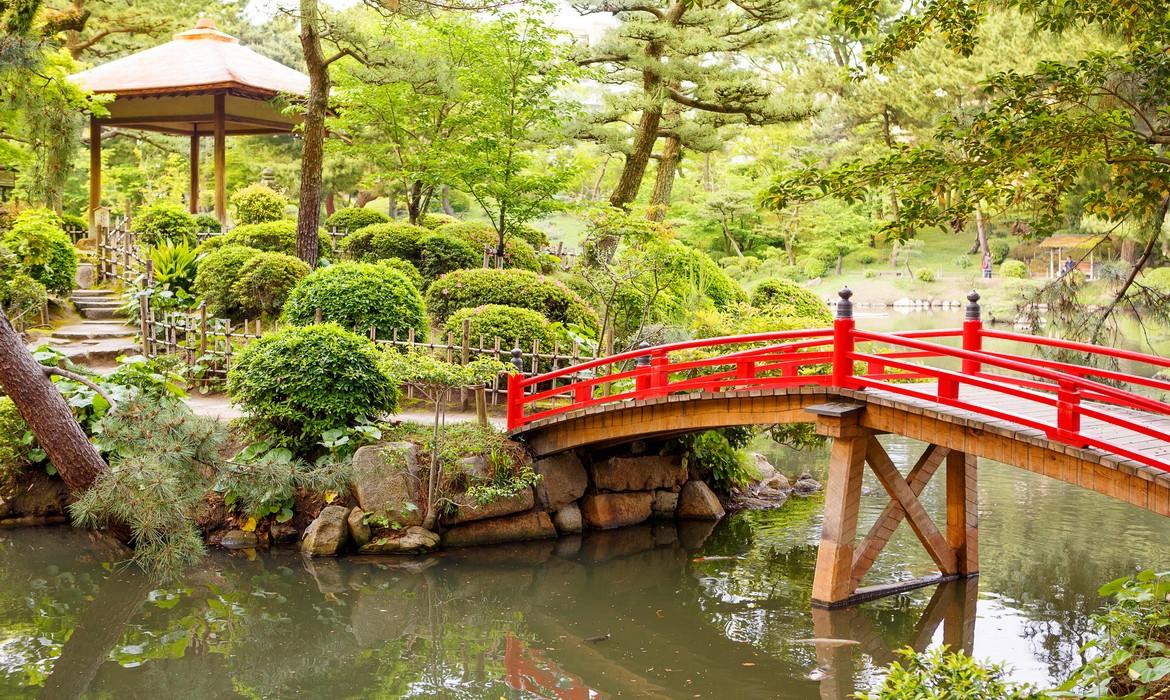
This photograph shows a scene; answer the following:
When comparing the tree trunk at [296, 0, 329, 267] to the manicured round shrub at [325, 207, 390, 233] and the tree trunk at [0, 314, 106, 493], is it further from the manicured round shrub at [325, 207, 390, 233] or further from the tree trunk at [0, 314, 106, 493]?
the tree trunk at [0, 314, 106, 493]

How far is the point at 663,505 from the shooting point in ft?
41.9

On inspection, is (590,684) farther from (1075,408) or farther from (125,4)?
(125,4)

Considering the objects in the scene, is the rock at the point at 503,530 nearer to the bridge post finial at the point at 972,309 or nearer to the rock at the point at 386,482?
the rock at the point at 386,482

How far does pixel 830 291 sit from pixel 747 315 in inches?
938

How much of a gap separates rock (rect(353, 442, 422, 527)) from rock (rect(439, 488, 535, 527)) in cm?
35

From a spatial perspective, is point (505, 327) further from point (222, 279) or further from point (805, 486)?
point (222, 279)

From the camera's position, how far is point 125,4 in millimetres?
26484

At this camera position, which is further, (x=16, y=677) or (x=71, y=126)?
(x=71, y=126)

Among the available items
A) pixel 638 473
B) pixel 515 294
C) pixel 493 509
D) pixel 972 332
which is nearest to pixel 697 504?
pixel 638 473

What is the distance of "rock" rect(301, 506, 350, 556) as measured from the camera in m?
11.0

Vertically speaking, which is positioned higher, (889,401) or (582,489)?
(889,401)

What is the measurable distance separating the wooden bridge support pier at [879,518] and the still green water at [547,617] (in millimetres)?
189

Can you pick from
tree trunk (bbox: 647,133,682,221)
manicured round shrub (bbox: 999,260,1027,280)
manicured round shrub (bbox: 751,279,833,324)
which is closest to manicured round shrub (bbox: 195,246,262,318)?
tree trunk (bbox: 647,133,682,221)

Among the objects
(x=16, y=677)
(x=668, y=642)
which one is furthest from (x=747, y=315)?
(x=16, y=677)
